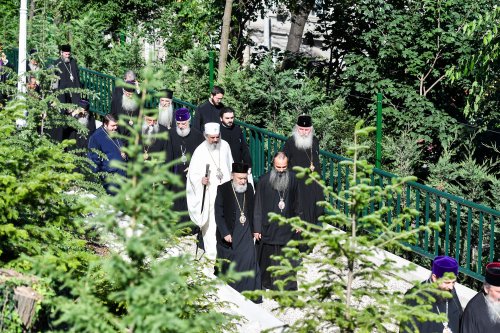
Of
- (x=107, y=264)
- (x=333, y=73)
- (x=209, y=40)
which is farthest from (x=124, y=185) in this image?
(x=209, y=40)

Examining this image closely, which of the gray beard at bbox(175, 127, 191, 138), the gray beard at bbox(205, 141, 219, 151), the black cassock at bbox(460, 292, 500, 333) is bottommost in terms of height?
the black cassock at bbox(460, 292, 500, 333)

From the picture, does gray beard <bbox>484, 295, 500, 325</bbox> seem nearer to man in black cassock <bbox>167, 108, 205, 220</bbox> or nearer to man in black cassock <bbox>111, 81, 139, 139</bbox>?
man in black cassock <bbox>167, 108, 205, 220</bbox>

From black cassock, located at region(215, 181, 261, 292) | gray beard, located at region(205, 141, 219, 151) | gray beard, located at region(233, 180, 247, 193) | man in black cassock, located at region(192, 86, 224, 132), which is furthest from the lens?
man in black cassock, located at region(192, 86, 224, 132)

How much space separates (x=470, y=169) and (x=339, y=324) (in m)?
7.48

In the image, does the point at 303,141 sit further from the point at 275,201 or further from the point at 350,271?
the point at 350,271

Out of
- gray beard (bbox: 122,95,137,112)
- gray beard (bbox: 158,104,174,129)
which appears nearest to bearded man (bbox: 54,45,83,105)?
gray beard (bbox: 122,95,137,112)

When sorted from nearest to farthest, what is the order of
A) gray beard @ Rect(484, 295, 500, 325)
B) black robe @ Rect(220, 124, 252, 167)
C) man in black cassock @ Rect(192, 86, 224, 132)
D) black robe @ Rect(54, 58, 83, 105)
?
gray beard @ Rect(484, 295, 500, 325)
black robe @ Rect(220, 124, 252, 167)
man in black cassock @ Rect(192, 86, 224, 132)
black robe @ Rect(54, 58, 83, 105)

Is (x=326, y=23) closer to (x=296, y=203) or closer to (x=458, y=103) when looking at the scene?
(x=458, y=103)

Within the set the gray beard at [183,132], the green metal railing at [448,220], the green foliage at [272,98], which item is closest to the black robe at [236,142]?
the gray beard at [183,132]

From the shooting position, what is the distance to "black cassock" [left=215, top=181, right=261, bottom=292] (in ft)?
37.0

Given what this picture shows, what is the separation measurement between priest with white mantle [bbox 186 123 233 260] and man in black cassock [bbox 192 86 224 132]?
1855 millimetres

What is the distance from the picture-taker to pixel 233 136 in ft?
45.3

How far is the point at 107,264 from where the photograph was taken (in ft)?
18.0

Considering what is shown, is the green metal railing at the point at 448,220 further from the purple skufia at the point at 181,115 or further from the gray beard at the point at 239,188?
the gray beard at the point at 239,188
